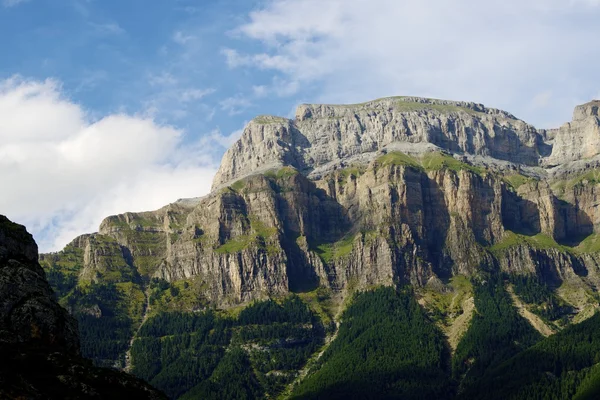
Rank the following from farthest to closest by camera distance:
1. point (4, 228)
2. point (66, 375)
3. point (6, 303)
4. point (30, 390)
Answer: point (4, 228) → point (6, 303) → point (66, 375) → point (30, 390)

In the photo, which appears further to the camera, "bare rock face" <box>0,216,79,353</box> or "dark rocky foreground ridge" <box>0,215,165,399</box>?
"bare rock face" <box>0,216,79,353</box>

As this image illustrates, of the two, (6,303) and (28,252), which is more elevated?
(28,252)

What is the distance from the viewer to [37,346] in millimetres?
165000

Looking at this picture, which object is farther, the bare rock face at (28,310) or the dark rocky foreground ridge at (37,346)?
the bare rock face at (28,310)

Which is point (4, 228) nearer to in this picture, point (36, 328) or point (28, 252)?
point (28, 252)

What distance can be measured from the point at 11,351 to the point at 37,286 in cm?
2903

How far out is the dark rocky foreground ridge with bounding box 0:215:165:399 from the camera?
147500 millimetres

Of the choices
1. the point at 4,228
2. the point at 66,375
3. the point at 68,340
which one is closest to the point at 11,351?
the point at 66,375

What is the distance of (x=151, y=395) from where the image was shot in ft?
537

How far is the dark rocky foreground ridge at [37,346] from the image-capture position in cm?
14750


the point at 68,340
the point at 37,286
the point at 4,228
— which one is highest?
the point at 4,228

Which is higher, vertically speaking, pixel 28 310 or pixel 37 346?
pixel 28 310

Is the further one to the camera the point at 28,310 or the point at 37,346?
the point at 28,310

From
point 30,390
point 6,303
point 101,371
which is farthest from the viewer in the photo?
point 6,303
